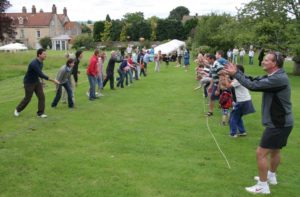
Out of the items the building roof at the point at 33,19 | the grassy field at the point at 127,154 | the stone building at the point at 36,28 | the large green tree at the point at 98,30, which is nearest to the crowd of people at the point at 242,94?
the grassy field at the point at 127,154

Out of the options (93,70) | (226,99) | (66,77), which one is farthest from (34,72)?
(226,99)

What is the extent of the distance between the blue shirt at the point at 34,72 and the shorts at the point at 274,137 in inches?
Answer: 270

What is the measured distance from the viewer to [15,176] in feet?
21.9

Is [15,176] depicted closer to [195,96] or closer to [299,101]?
[195,96]

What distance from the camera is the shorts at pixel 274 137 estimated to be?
5.77m

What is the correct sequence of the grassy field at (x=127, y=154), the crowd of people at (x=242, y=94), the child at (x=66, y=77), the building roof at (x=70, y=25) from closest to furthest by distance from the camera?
the crowd of people at (x=242, y=94) < the grassy field at (x=127, y=154) < the child at (x=66, y=77) < the building roof at (x=70, y=25)

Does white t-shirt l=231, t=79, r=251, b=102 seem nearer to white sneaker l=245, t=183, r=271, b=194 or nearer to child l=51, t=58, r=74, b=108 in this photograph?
white sneaker l=245, t=183, r=271, b=194

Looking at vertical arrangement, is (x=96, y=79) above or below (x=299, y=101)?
above

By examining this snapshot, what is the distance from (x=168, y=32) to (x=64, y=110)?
75.3 m

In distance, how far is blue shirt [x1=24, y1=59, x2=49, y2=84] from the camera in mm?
11055

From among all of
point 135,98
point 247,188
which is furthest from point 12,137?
point 135,98

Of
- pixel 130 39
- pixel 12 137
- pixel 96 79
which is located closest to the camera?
pixel 12 137

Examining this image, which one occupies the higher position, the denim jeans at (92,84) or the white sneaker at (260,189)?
the denim jeans at (92,84)

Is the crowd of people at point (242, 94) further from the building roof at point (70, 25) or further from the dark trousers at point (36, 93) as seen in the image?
the building roof at point (70, 25)
